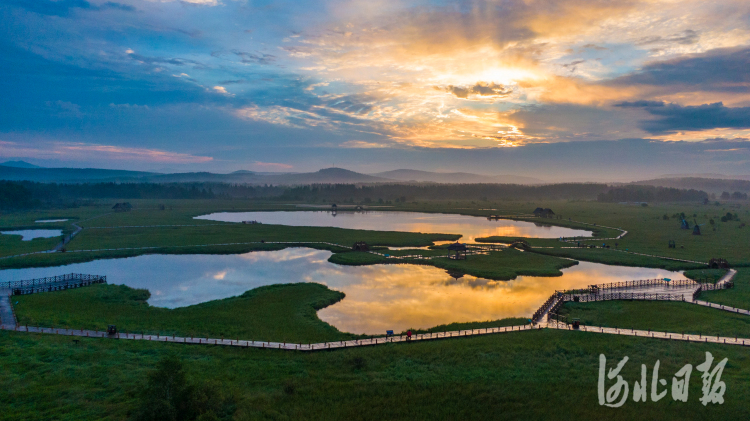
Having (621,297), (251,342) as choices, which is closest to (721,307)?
(621,297)

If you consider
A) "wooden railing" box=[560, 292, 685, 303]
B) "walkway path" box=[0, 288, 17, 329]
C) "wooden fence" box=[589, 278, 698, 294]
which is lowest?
"walkway path" box=[0, 288, 17, 329]

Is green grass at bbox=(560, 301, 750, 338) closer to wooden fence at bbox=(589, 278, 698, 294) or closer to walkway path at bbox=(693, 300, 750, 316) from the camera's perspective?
walkway path at bbox=(693, 300, 750, 316)

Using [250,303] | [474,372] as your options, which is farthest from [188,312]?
[474,372]

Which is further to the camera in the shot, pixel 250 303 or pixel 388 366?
pixel 250 303

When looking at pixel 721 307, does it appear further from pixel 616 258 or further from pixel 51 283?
pixel 51 283

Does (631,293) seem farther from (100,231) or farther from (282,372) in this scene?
(100,231)

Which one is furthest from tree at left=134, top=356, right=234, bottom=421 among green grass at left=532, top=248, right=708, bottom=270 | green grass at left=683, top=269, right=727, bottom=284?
green grass at left=532, top=248, right=708, bottom=270
